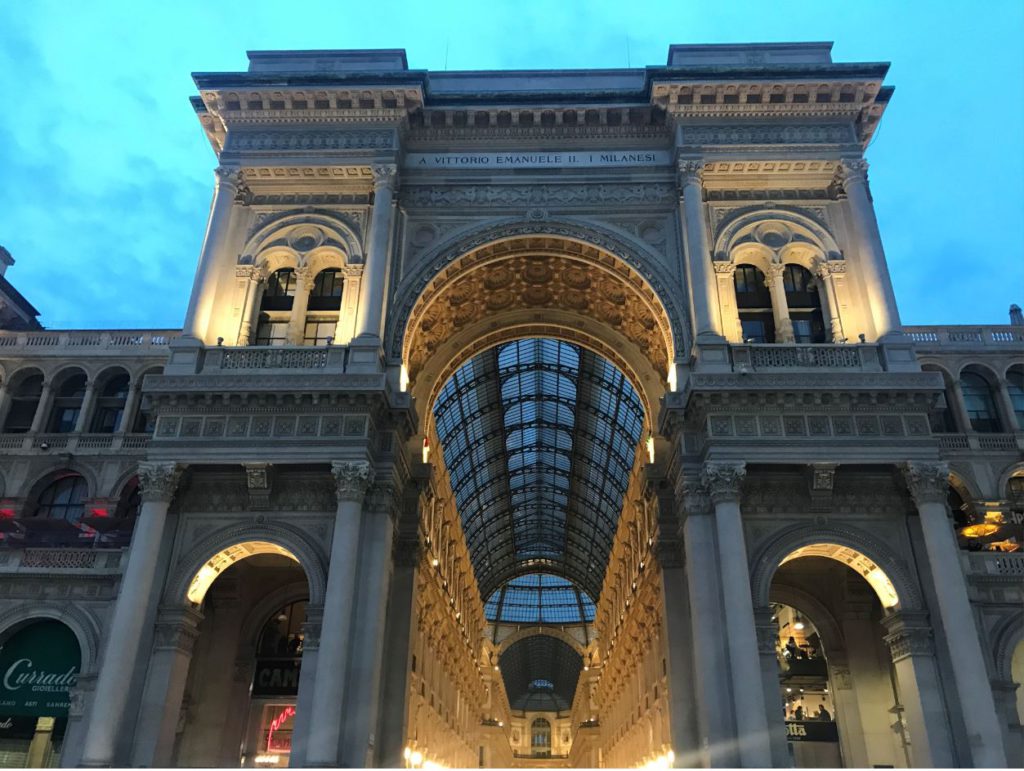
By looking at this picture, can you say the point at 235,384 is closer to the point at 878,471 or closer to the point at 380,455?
the point at 380,455

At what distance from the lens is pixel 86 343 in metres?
35.1

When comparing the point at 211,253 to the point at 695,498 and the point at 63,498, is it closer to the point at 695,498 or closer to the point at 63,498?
the point at 63,498

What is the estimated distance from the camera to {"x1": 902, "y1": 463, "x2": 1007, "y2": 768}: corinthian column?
65.2 ft

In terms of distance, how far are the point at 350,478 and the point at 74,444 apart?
16.3m

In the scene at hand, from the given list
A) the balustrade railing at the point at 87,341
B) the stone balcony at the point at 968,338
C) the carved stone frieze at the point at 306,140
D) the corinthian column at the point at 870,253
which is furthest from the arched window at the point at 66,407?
the stone balcony at the point at 968,338

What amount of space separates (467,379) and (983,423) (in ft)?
84.9

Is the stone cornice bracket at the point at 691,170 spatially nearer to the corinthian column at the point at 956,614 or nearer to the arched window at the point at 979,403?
the corinthian column at the point at 956,614

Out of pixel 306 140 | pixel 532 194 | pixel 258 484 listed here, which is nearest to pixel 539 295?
pixel 532 194

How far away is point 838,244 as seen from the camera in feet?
89.6

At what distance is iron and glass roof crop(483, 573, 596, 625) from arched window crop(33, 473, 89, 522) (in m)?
62.6

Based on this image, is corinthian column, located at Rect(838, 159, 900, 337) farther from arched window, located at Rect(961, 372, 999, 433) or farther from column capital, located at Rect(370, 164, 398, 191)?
column capital, located at Rect(370, 164, 398, 191)

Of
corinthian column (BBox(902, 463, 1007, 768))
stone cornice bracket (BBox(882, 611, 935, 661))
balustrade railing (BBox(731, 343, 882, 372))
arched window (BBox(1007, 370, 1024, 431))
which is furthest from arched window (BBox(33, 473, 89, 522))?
arched window (BBox(1007, 370, 1024, 431))

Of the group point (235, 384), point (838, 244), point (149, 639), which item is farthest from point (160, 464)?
point (838, 244)

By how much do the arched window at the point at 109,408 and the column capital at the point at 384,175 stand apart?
15204 millimetres
